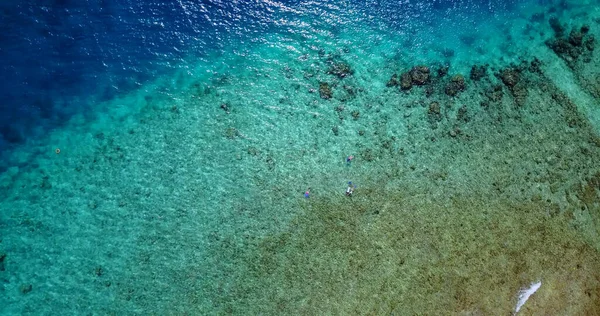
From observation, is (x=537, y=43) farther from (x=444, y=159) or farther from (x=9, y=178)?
(x=9, y=178)

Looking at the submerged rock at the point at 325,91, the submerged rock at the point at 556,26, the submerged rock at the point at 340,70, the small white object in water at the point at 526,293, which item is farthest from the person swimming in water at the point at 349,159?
the submerged rock at the point at 556,26

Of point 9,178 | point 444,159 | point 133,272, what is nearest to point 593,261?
point 444,159

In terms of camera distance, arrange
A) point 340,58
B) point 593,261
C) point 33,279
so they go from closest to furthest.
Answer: point 33,279
point 593,261
point 340,58

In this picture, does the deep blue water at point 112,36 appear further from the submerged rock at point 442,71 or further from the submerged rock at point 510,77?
the submerged rock at point 510,77

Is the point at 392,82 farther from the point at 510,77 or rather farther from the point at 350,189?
the point at 510,77

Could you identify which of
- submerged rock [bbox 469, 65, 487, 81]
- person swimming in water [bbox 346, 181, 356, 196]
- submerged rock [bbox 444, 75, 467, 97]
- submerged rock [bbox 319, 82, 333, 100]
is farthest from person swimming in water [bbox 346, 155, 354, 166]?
submerged rock [bbox 469, 65, 487, 81]

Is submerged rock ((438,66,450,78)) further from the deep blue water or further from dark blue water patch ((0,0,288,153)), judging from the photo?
dark blue water patch ((0,0,288,153))
